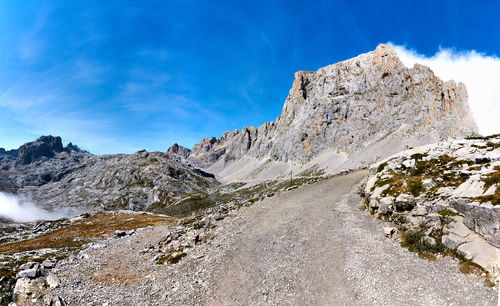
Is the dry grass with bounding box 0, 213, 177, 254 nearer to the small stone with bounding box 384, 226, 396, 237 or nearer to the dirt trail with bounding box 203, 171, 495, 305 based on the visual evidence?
the dirt trail with bounding box 203, 171, 495, 305

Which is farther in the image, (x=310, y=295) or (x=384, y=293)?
(x=310, y=295)

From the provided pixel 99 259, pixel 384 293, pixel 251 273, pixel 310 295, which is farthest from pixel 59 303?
pixel 384 293

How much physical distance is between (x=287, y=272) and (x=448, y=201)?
51.8 ft

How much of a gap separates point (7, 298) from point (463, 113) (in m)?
199

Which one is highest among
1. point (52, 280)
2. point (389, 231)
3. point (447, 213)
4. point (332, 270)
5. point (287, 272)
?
point (52, 280)

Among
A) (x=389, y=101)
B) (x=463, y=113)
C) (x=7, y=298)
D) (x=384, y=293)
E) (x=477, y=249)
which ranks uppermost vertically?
(x=389, y=101)

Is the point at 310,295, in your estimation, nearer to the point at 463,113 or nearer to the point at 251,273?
the point at 251,273

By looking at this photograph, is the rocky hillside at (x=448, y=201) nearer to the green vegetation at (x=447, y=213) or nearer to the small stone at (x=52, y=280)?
the green vegetation at (x=447, y=213)

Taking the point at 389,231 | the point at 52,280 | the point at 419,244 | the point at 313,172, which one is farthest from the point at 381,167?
the point at 313,172

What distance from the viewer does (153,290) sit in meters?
19.6

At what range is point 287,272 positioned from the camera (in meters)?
18.8

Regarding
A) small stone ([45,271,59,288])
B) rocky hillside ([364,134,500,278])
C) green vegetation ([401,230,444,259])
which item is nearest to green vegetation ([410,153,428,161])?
rocky hillside ([364,134,500,278])

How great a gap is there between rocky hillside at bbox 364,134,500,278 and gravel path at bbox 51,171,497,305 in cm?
167

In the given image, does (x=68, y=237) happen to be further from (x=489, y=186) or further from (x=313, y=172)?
(x=313, y=172)
